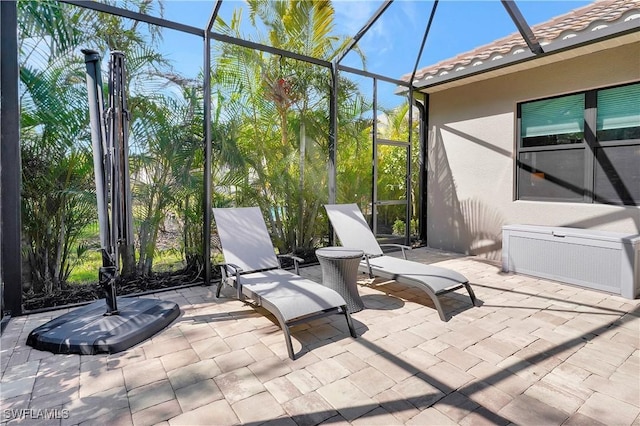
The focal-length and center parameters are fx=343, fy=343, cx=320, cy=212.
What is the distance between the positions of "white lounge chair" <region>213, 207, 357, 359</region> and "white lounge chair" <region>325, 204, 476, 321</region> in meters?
1.12

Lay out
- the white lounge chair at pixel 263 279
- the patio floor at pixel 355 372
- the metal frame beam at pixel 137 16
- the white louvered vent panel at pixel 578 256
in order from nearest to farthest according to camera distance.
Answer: the patio floor at pixel 355 372 → the white lounge chair at pixel 263 279 → the metal frame beam at pixel 137 16 → the white louvered vent panel at pixel 578 256

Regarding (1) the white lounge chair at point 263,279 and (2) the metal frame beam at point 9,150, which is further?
(2) the metal frame beam at point 9,150

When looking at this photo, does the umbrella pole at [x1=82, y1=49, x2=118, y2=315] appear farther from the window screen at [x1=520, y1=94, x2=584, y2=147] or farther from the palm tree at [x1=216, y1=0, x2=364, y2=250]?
the window screen at [x1=520, y1=94, x2=584, y2=147]

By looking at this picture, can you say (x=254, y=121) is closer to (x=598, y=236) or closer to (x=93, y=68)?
(x=93, y=68)

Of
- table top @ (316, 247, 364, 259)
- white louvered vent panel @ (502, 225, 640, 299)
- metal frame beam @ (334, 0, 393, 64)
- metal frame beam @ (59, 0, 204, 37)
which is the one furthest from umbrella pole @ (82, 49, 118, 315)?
Result: white louvered vent panel @ (502, 225, 640, 299)

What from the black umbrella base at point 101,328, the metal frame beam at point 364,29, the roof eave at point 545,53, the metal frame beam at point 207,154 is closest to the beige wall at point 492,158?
the roof eave at point 545,53

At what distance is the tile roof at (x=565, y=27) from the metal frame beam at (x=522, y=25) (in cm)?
18

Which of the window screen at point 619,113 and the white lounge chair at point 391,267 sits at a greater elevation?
the window screen at point 619,113

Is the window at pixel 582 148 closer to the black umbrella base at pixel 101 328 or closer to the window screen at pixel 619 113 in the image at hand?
the window screen at pixel 619 113

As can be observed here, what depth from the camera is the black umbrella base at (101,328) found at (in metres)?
3.28

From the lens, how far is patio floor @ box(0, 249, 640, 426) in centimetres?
241

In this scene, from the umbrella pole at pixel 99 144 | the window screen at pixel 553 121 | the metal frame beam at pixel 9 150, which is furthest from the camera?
the window screen at pixel 553 121

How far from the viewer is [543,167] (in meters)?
6.80

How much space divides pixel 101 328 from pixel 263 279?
179 centimetres
